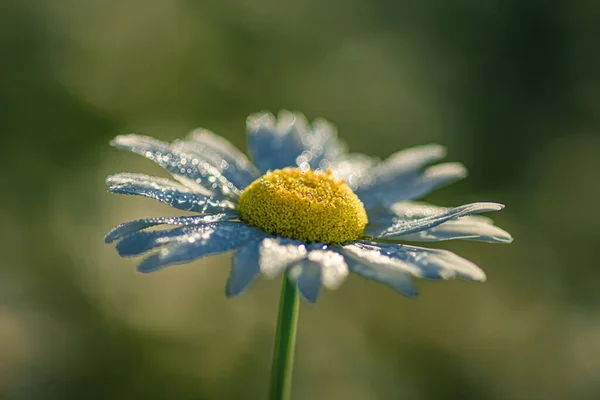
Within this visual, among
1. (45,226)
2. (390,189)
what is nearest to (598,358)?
(390,189)

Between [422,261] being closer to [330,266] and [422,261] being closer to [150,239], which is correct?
[330,266]

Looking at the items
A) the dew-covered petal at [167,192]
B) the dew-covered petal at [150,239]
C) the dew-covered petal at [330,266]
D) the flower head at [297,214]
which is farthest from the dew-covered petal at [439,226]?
the dew-covered petal at [150,239]

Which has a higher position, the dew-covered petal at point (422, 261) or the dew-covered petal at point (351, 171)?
the dew-covered petal at point (351, 171)

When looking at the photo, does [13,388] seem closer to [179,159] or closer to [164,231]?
[179,159]

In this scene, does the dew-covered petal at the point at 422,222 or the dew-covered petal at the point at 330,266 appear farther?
the dew-covered petal at the point at 422,222

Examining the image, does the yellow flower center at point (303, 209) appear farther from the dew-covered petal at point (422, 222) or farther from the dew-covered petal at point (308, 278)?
the dew-covered petal at point (308, 278)

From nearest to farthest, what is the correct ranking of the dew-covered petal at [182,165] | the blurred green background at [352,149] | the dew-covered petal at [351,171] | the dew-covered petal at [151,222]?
the dew-covered petal at [151,222] < the dew-covered petal at [182,165] < the dew-covered petal at [351,171] < the blurred green background at [352,149]

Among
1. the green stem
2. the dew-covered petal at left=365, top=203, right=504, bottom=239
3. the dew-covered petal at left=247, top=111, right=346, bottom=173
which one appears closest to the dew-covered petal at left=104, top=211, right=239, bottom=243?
the green stem
